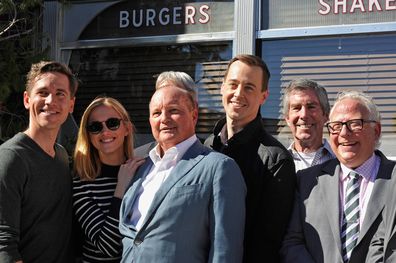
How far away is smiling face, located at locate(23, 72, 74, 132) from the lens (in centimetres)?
356

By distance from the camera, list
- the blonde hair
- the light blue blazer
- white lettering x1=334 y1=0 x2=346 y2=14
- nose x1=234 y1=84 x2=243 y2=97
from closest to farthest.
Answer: the light blue blazer < nose x1=234 y1=84 x2=243 y2=97 < the blonde hair < white lettering x1=334 y1=0 x2=346 y2=14

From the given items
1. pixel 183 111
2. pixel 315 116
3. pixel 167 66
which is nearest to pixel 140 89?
pixel 167 66

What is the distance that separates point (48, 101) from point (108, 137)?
1.31ft

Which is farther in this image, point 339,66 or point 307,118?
point 339,66

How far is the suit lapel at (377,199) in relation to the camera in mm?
3055

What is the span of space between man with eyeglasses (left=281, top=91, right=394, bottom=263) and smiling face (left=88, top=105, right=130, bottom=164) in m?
1.10

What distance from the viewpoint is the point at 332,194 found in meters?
3.24

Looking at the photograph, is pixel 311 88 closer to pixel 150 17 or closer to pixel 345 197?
pixel 345 197

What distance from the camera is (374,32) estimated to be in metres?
5.77

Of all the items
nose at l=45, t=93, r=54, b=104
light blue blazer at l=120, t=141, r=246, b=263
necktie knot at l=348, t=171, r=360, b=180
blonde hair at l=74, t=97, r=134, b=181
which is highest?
nose at l=45, t=93, r=54, b=104

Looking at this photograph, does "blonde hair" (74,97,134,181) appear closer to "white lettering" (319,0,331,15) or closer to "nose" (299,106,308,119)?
"nose" (299,106,308,119)

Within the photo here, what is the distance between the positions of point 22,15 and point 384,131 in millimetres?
3807

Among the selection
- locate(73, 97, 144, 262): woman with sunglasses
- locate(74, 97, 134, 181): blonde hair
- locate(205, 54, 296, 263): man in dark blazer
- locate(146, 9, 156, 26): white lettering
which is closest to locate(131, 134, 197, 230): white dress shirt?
locate(73, 97, 144, 262): woman with sunglasses

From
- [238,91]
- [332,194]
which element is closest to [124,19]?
[238,91]
